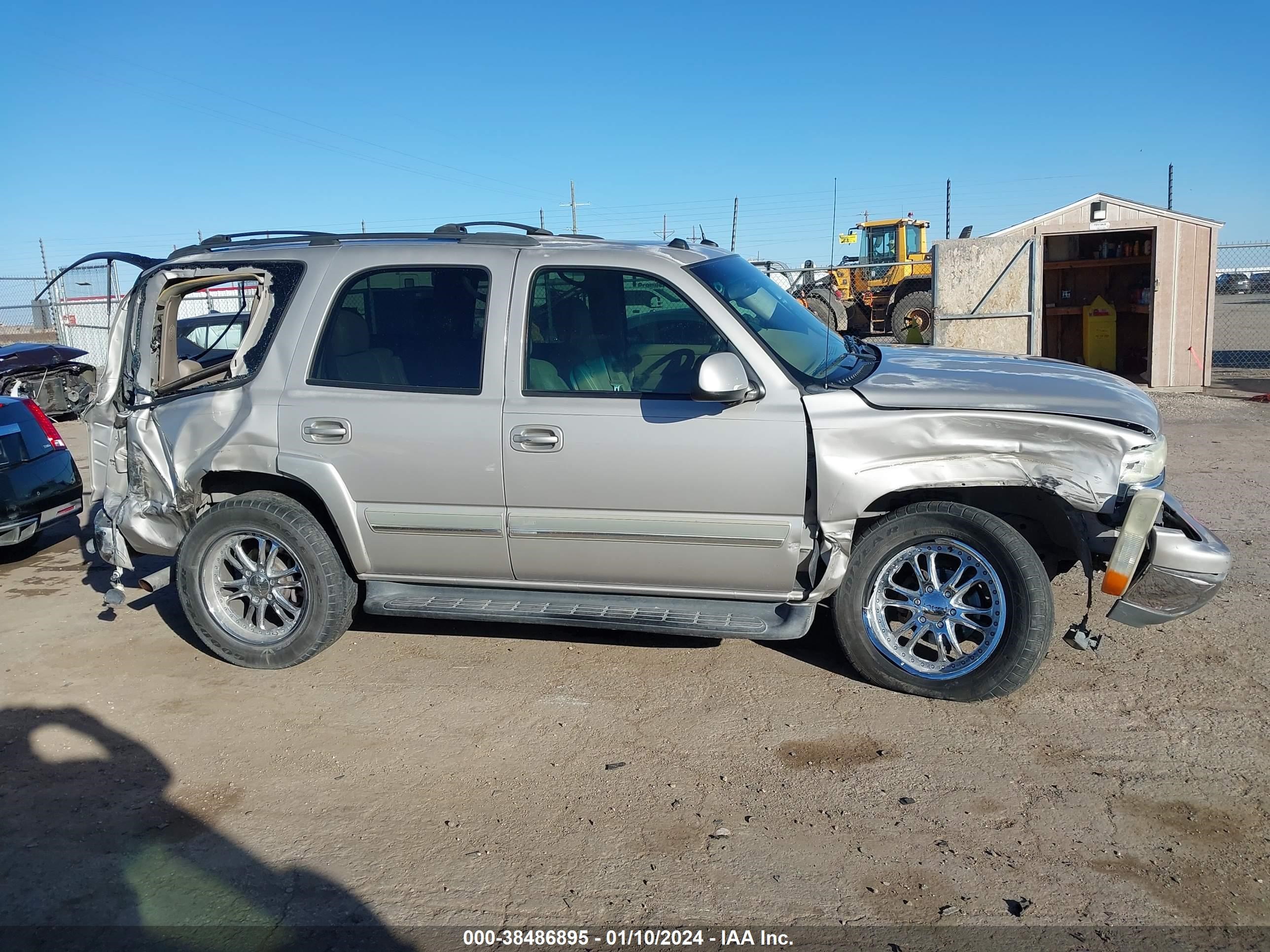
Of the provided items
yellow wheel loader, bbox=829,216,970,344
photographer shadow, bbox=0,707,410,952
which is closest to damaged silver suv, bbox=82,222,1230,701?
photographer shadow, bbox=0,707,410,952

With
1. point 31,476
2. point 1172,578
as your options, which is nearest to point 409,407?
point 1172,578

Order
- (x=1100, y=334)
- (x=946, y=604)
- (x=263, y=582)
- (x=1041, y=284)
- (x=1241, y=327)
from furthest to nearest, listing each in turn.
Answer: (x=1241, y=327), (x=1100, y=334), (x=1041, y=284), (x=263, y=582), (x=946, y=604)

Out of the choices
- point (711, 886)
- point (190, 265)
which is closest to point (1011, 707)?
point (711, 886)

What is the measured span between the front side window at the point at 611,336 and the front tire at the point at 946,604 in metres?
1.15

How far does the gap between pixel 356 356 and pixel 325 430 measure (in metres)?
0.39

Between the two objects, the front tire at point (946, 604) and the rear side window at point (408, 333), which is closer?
the front tire at point (946, 604)

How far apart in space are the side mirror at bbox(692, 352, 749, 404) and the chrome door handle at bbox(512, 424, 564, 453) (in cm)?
68

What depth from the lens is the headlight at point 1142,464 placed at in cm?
415

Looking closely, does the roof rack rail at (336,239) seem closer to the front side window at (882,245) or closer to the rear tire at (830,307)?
the rear tire at (830,307)

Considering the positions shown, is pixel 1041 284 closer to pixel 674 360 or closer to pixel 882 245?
pixel 882 245

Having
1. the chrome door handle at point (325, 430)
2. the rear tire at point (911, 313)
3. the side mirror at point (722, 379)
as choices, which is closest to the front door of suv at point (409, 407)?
the chrome door handle at point (325, 430)

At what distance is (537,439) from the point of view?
14.8 feet

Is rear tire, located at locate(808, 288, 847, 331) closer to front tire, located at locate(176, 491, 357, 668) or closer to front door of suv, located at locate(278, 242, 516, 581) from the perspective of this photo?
front door of suv, located at locate(278, 242, 516, 581)

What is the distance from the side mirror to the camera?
4.11 m
